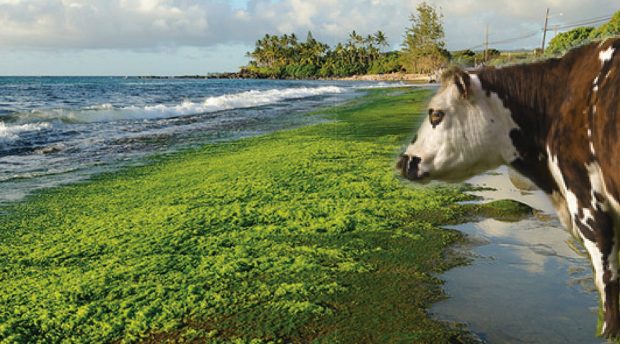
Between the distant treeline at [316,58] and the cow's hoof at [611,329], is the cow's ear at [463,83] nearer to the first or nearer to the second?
the cow's hoof at [611,329]

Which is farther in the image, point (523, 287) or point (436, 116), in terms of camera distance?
point (523, 287)

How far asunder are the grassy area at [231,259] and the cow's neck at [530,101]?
0.88 metres

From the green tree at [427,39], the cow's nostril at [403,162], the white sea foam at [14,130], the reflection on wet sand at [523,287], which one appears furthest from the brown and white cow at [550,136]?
the green tree at [427,39]

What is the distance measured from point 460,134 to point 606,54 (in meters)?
0.93

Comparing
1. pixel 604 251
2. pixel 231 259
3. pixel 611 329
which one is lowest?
pixel 231 259

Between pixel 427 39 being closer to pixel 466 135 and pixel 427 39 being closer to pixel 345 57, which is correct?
pixel 345 57

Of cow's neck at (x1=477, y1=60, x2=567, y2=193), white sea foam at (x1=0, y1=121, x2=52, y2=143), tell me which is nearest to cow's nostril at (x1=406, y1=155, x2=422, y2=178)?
cow's neck at (x1=477, y1=60, x2=567, y2=193)

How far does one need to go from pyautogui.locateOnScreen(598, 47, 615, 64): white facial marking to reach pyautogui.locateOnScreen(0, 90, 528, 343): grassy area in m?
1.45

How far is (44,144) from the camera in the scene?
52.1 ft

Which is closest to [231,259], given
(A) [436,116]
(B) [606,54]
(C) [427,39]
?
(A) [436,116]

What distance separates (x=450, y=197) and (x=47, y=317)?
5.20 meters

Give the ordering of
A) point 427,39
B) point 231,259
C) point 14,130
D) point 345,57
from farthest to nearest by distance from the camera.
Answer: point 345,57 < point 427,39 < point 14,130 < point 231,259

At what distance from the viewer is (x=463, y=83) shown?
125 inches

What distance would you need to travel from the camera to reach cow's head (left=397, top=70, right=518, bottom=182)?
3268 millimetres
